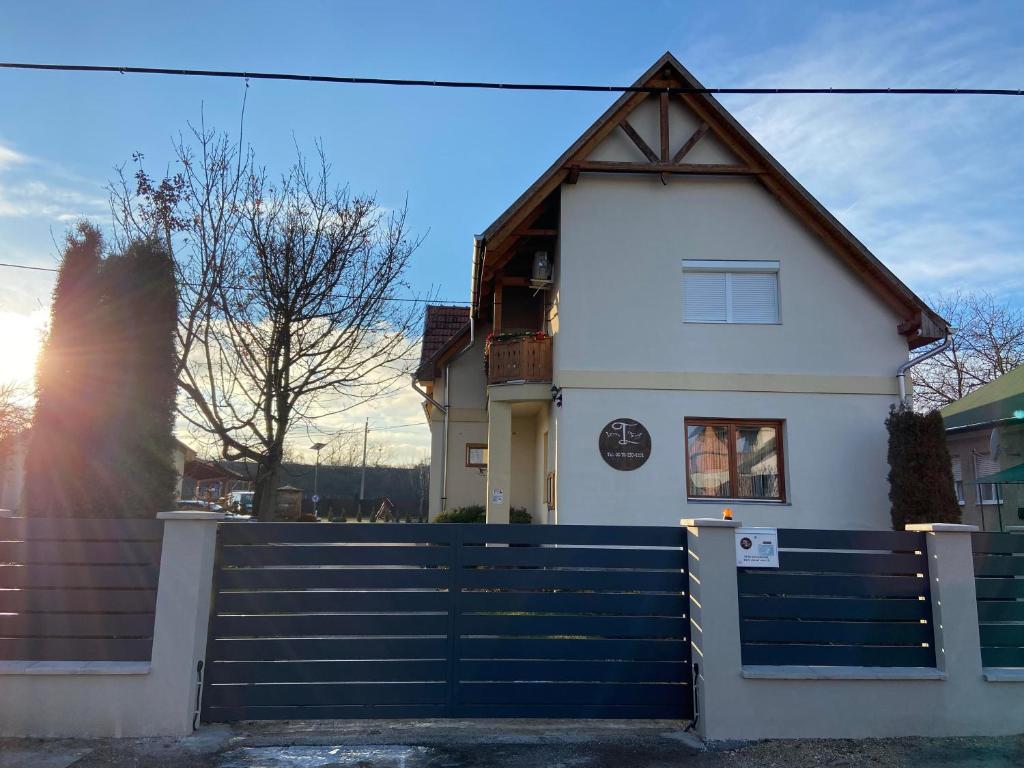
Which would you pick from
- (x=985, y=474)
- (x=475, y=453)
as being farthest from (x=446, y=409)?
(x=985, y=474)

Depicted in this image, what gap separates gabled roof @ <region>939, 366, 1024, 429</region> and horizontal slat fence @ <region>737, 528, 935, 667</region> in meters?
10.2

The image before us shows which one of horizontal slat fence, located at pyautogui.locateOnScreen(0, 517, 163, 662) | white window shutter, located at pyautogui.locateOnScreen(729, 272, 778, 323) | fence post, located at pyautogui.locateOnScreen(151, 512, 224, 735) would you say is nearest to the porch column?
white window shutter, located at pyautogui.locateOnScreen(729, 272, 778, 323)

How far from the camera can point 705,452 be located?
38.0ft

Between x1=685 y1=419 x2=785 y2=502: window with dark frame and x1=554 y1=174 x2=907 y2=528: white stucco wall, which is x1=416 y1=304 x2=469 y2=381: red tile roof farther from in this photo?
x1=685 y1=419 x2=785 y2=502: window with dark frame

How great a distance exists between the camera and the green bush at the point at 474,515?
14594mm

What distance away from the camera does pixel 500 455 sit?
13086 millimetres

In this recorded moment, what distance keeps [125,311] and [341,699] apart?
4.45 m

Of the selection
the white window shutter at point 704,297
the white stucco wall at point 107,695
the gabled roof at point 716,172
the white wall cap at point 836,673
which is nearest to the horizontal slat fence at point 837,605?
the white wall cap at point 836,673

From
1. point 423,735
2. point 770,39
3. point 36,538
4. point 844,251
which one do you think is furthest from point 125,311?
point 844,251

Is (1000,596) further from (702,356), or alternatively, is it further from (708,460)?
(702,356)

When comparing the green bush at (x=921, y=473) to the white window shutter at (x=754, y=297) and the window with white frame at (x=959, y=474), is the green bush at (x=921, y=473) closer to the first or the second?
the white window shutter at (x=754, y=297)

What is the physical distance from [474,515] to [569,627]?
996cm

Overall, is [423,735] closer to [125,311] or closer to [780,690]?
[780,690]

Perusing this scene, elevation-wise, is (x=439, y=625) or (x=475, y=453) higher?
(x=475, y=453)
